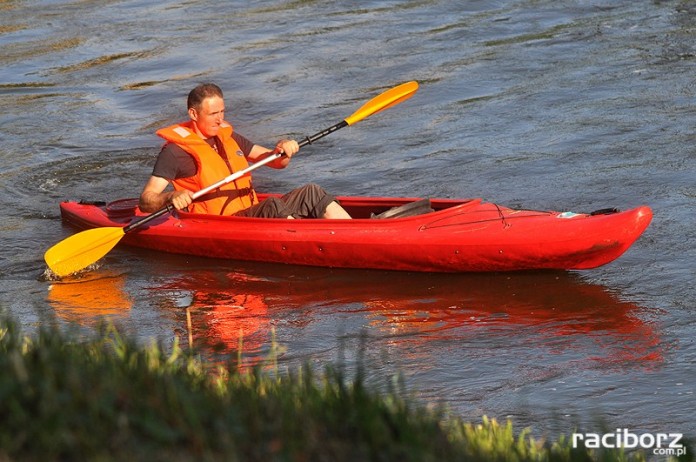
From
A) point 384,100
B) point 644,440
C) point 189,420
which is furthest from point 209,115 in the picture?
point 189,420

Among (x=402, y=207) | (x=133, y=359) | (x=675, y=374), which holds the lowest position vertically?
(x=675, y=374)

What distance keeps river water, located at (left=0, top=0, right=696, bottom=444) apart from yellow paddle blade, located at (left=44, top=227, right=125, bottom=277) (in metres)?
0.14

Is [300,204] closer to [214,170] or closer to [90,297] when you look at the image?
[214,170]

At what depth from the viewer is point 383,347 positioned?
5.77 m

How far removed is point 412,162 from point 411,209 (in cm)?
261

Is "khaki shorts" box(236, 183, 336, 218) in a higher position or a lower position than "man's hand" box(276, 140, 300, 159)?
lower

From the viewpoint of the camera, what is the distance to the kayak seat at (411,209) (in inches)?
274

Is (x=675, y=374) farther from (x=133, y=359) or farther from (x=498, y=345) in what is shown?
(x=133, y=359)

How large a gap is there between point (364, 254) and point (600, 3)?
8.86 meters

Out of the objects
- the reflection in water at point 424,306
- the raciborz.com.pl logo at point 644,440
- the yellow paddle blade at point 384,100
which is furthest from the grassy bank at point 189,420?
the yellow paddle blade at point 384,100

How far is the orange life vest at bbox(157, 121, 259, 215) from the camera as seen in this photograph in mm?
7168

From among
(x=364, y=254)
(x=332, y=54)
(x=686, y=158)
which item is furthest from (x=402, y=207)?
(x=332, y=54)

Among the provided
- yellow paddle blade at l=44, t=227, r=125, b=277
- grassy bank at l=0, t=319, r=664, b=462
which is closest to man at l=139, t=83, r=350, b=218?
yellow paddle blade at l=44, t=227, r=125, b=277

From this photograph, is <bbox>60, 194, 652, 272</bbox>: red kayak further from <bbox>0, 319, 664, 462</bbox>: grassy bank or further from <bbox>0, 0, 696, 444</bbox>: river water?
<bbox>0, 319, 664, 462</bbox>: grassy bank
